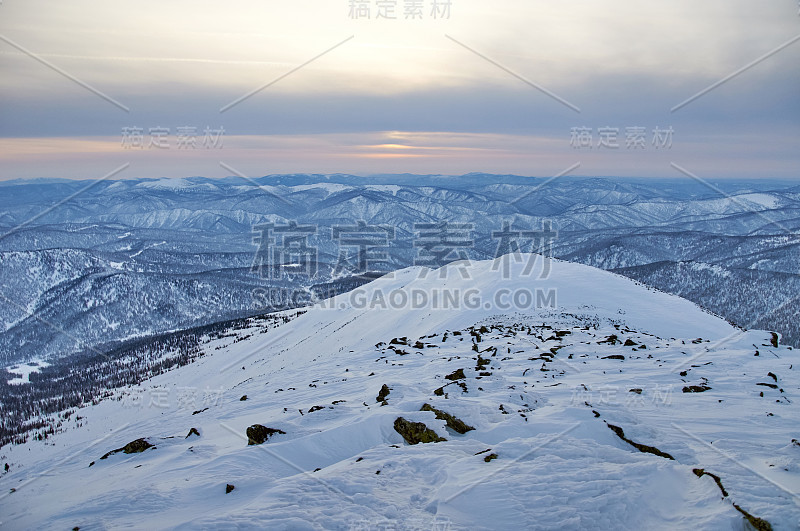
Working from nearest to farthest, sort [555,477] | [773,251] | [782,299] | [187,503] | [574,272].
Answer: [555,477] < [187,503] < [574,272] < [782,299] < [773,251]

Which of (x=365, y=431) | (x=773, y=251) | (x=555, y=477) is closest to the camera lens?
(x=555, y=477)

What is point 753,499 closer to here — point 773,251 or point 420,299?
point 420,299

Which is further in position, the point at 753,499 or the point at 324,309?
the point at 324,309

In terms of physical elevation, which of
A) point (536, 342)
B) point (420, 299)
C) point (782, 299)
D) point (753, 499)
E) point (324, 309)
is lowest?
point (782, 299)

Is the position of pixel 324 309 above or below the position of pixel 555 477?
below

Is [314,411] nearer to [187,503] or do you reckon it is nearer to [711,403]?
[187,503]

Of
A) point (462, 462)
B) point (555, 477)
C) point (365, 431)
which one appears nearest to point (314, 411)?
point (365, 431)
